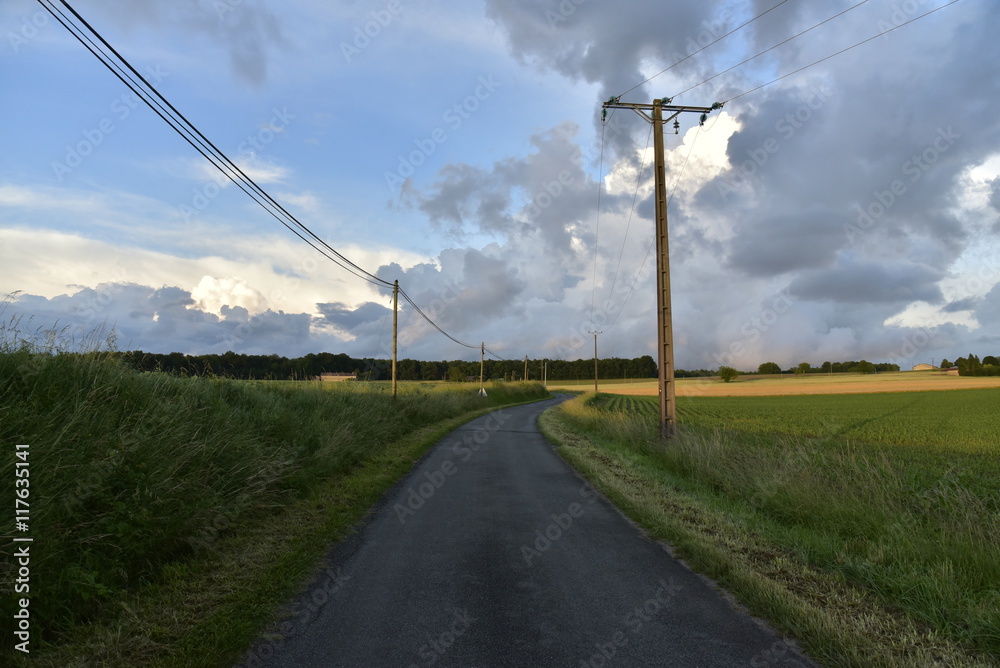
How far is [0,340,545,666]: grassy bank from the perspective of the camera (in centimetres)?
396

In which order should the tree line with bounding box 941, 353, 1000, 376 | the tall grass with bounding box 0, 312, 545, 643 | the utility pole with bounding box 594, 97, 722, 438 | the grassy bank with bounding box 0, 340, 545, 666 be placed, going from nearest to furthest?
the grassy bank with bounding box 0, 340, 545, 666 → the tall grass with bounding box 0, 312, 545, 643 → the utility pole with bounding box 594, 97, 722, 438 → the tree line with bounding box 941, 353, 1000, 376

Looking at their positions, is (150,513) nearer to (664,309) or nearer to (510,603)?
(510,603)

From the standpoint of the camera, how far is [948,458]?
14.9 meters

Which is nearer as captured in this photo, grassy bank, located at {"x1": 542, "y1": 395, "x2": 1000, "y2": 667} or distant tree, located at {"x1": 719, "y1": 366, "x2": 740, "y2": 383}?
grassy bank, located at {"x1": 542, "y1": 395, "x2": 1000, "y2": 667}

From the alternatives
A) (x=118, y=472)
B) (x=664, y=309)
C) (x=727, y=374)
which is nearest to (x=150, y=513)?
(x=118, y=472)

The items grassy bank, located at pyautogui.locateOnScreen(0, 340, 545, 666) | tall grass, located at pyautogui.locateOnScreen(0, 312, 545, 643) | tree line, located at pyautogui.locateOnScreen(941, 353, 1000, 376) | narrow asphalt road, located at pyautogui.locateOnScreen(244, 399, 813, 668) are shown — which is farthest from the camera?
tree line, located at pyautogui.locateOnScreen(941, 353, 1000, 376)

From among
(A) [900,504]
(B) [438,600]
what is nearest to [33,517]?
(B) [438,600]

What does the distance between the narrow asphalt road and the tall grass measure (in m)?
1.67

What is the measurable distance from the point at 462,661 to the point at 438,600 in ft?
3.59

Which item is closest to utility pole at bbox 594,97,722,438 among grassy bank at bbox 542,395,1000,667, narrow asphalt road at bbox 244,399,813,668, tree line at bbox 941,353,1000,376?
grassy bank at bbox 542,395,1000,667

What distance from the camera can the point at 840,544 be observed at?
6.34 meters

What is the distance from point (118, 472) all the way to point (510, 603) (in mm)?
4239

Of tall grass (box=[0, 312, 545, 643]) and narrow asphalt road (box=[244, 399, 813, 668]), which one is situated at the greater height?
tall grass (box=[0, 312, 545, 643])

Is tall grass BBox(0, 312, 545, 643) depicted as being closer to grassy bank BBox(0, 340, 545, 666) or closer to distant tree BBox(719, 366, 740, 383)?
grassy bank BBox(0, 340, 545, 666)
